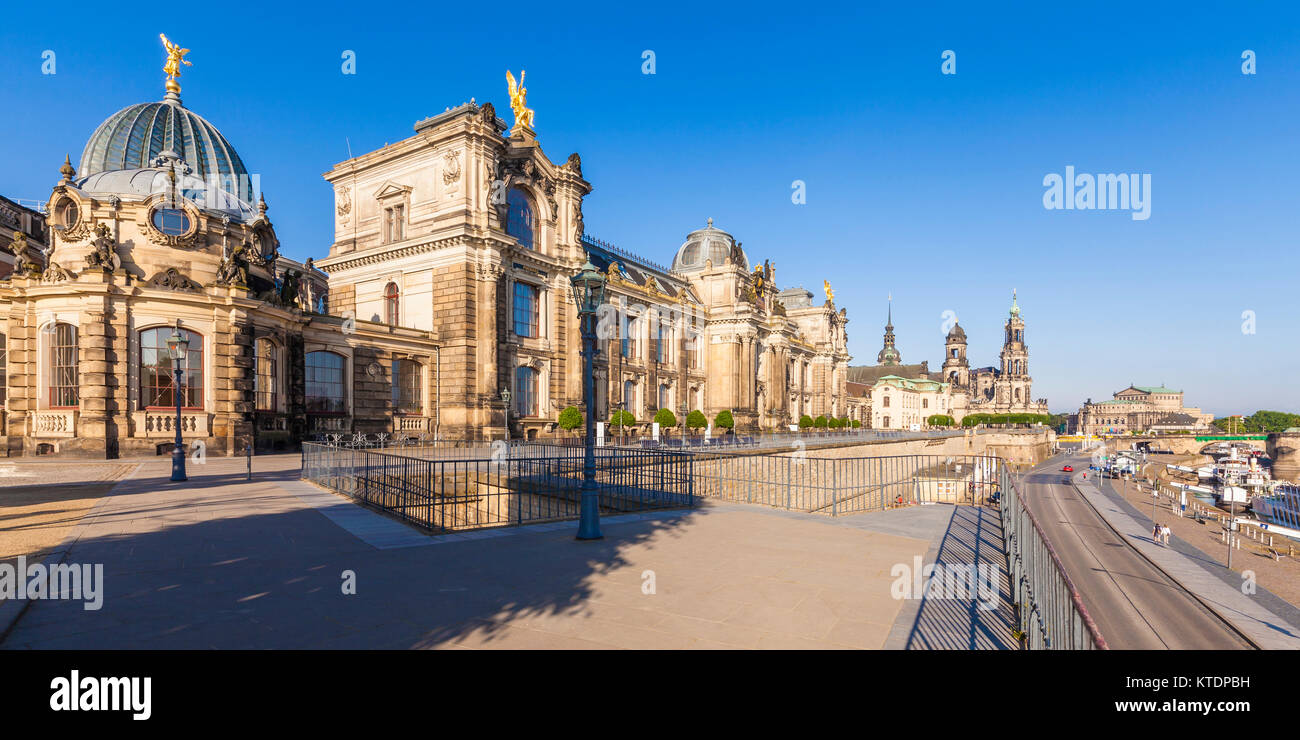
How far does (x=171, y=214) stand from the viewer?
25438 millimetres

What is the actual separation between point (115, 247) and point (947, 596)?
3185 centimetres

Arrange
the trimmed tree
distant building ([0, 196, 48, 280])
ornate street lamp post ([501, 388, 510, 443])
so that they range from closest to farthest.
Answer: distant building ([0, 196, 48, 280]) → ornate street lamp post ([501, 388, 510, 443]) → the trimmed tree

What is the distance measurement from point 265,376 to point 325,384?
11.3ft

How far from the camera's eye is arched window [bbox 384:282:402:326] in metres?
37.1

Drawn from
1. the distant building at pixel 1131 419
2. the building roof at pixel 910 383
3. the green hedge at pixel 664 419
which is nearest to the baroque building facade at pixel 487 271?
the green hedge at pixel 664 419

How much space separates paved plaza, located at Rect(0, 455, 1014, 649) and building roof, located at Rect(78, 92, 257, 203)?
121 feet

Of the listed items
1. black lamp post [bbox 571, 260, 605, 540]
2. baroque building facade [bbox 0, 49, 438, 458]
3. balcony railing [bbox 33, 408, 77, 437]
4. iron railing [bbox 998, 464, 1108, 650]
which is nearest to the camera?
iron railing [bbox 998, 464, 1108, 650]

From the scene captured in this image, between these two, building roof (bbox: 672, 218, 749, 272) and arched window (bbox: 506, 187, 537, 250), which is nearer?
arched window (bbox: 506, 187, 537, 250)

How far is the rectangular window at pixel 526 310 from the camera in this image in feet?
125

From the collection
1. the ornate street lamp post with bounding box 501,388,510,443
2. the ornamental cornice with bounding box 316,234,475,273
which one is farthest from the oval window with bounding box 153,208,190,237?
the ornate street lamp post with bounding box 501,388,510,443

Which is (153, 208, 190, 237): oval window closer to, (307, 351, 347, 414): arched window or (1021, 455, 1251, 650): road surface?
(307, 351, 347, 414): arched window

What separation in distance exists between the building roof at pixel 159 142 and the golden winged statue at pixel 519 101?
20.9 m
